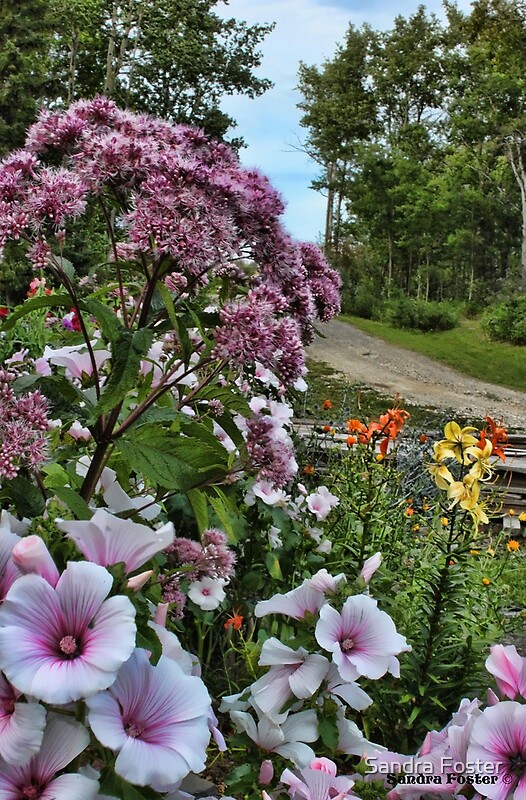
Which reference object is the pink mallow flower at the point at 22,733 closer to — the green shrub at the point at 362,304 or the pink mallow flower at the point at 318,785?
the pink mallow flower at the point at 318,785

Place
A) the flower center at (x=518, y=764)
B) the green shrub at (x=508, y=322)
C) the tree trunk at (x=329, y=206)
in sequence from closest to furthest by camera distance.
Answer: the flower center at (x=518, y=764), the green shrub at (x=508, y=322), the tree trunk at (x=329, y=206)

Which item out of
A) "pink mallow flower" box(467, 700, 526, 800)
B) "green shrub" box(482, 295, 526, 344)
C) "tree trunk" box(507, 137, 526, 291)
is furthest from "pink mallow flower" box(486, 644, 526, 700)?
"tree trunk" box(507, 137, 526, 291)

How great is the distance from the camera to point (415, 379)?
9633 millimetres

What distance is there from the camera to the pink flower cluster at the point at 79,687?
1.57 ft

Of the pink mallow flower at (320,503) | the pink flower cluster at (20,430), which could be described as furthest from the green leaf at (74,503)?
the pink mallow flower at (320,503)

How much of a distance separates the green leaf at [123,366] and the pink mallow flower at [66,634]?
0.28 metres

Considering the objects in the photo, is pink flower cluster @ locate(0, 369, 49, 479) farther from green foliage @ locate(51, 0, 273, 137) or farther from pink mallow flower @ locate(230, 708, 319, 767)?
green foliage @ locate(51, 0, 273, 137)

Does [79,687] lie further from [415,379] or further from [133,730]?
[415,379]

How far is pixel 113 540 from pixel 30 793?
0.17 m

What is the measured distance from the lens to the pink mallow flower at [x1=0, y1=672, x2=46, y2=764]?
473 millimetres

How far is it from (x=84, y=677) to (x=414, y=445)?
3000 mm

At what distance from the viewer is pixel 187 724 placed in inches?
20.9

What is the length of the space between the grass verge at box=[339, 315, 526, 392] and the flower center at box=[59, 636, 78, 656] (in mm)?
9988

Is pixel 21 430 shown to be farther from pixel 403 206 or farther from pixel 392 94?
pixel 392 94
